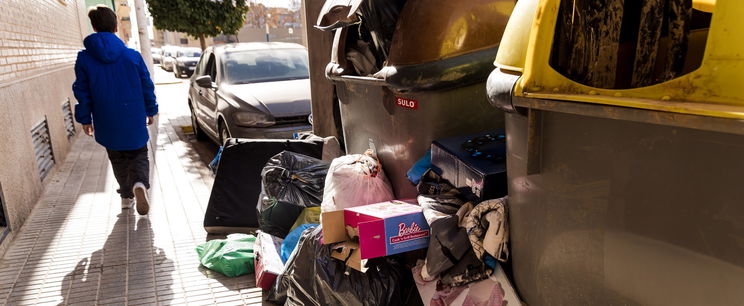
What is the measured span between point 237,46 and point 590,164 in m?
7.35

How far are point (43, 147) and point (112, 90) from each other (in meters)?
Answer: 2.45

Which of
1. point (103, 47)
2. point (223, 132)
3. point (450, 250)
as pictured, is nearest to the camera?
point (450, 250)

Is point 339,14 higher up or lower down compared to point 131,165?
higher up

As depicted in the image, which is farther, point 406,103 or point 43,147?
point 43,147

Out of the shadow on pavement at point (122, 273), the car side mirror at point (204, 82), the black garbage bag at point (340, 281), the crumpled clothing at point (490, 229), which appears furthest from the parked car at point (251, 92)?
the crumpled clothing at point (490, 229)

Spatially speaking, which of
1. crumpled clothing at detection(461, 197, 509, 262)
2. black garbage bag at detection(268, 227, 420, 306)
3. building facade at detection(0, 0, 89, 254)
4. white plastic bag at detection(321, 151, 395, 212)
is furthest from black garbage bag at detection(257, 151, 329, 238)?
building facade at detection(0, 0, 89, 254)

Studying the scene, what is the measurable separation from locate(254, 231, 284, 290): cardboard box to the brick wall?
10.7 ft

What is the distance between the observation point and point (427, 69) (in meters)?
2.39

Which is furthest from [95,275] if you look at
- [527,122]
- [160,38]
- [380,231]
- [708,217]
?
[160,38]

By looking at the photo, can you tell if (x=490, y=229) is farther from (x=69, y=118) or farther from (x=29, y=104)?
(x=69, y=118)

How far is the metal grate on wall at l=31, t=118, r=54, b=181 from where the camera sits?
227 inches

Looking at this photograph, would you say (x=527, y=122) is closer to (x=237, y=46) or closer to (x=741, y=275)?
(x=741, y=275)

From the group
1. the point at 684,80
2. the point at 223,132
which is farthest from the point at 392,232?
the point at 223,132

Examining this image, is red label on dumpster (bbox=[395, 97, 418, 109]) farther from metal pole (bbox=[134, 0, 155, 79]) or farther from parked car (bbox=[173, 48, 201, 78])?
parked car (bbox=[173, 48, 201, 78])
